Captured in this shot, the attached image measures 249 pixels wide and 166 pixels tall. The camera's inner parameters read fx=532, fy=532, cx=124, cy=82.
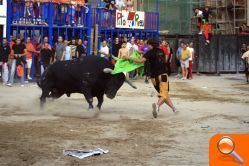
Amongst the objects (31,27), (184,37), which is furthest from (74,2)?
(184,37)

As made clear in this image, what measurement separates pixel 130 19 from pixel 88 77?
530 inches

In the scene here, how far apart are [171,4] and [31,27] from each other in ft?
50.1

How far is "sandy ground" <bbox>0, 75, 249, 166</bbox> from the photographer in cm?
676

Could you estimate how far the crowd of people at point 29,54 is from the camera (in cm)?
1864

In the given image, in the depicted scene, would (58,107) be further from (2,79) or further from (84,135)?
(2,79)

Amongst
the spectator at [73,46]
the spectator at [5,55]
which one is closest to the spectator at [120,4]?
the spectator at [73,46]

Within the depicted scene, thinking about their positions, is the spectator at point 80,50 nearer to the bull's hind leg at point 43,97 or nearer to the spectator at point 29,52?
the spectator at point 29,52

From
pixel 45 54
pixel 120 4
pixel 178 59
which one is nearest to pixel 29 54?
pixel 45 54

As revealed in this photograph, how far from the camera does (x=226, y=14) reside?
33.9m

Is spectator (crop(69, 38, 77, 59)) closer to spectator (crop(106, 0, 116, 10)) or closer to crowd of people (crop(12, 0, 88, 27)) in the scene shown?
crowd of people (crop(12, 0, 88, 27))

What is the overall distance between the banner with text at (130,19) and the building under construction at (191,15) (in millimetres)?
8652

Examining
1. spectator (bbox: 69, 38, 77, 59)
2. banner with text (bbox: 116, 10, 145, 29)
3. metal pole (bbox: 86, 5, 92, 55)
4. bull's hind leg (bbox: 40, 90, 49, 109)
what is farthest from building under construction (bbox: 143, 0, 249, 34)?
bull's hind leg (bbox: 40, 90, 49, 109)

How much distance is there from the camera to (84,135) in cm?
851

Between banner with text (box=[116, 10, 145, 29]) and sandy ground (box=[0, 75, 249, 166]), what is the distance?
882 centimetres
